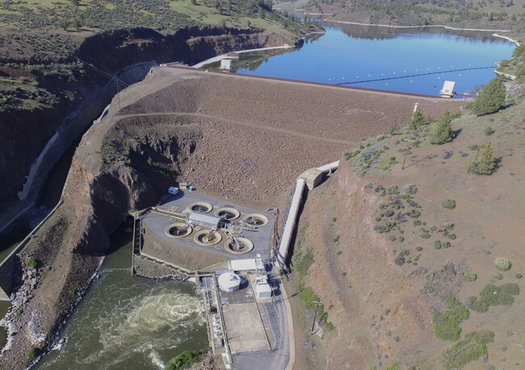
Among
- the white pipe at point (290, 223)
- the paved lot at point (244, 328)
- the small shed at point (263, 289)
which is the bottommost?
the paved lot at point (244, 328)

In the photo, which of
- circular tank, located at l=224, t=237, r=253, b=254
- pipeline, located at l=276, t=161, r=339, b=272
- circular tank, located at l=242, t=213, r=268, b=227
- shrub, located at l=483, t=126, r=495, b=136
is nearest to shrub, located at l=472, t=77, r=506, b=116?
shrub, located at l=483, t=126, r=495, b=136

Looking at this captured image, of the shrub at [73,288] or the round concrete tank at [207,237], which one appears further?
the round concrete tank at [207,237]

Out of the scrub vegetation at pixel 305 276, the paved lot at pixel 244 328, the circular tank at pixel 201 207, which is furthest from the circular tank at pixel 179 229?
the scrub vegetation at pixel 305 276

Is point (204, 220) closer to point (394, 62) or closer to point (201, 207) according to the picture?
point (201, 207)

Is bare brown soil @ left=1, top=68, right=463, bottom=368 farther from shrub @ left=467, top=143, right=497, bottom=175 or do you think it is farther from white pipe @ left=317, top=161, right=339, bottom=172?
shrub @ left=467, top=143, right=497, bottom=175

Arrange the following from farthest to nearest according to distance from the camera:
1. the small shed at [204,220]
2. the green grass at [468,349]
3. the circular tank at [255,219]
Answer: the circular tank at [255,219] → the small shed at [204,220] → the green grass at [468,349]

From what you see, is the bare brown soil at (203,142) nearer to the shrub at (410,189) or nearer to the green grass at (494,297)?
the shrub at (410,189)
